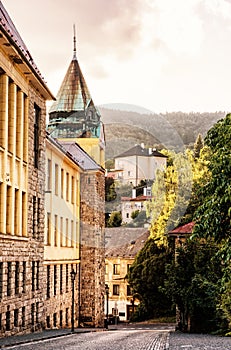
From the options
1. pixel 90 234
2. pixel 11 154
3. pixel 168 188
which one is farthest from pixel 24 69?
pixel 90 234

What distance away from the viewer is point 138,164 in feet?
97.7

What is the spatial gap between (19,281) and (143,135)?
24.4 feet

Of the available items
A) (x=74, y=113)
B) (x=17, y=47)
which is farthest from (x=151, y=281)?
(x=17, y=47)

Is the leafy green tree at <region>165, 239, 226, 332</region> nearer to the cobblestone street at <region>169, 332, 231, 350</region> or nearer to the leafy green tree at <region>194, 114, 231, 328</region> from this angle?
the cobblestone street at <region>169, 332, 231, 350</region>

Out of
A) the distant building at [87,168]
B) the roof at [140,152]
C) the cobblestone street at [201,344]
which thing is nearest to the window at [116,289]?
the distant building at [87,168]

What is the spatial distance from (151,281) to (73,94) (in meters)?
16.9

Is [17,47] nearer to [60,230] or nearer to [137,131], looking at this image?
[137,131]

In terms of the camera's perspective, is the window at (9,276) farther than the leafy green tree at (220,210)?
Yes

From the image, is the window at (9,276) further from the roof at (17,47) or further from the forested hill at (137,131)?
the roof at (17,47)

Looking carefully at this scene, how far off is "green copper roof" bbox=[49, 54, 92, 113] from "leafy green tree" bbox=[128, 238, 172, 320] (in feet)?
44.1

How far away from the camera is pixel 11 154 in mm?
29000

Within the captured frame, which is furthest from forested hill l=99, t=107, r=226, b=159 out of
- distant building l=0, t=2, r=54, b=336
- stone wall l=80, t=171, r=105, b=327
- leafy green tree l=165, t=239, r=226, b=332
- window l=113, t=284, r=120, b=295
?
window l=113, t=284, r=120, b=295

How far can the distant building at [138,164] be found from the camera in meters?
29.0

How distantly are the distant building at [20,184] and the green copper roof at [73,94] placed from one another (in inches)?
978
